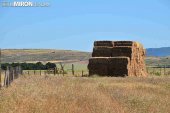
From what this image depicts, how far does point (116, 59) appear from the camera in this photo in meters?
40.9

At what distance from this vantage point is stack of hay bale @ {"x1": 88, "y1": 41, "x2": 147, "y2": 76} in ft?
133

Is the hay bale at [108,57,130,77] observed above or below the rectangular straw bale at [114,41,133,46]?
below

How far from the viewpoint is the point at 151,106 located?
14281 mm

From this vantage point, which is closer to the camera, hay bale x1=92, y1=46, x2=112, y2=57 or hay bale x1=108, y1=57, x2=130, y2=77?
hay bale x1=108, y1=57, x2=130, y2=77

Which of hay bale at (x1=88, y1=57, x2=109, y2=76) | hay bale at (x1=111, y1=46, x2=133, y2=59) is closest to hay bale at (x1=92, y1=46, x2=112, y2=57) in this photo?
hay bale at (x1=111, y1=46, x2=133, y2=59)

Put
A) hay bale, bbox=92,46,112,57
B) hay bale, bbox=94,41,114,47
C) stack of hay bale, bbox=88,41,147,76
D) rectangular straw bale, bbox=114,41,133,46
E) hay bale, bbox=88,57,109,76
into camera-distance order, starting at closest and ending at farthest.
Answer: stack of hay bale, bbox=88,41,147,76
hay bale, bbox=88,57,109,76
hay bale, bbox=92,46,112,57
rectangular straw bale, bbox=114,41,133,46
hay bale, bbox=94,41,114,47

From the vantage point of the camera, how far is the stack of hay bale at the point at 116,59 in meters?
40.7

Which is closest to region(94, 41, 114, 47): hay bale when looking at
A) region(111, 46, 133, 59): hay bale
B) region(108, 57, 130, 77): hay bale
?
region(111, 46, 133, 59): hay bale

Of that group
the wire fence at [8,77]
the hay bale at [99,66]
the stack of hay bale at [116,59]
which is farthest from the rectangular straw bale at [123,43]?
the wire fence at [8,77]

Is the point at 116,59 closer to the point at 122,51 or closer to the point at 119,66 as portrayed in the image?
the point at 119,66

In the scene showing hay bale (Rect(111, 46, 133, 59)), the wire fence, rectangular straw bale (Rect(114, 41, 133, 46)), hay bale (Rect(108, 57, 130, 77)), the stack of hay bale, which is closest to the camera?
the wire fence

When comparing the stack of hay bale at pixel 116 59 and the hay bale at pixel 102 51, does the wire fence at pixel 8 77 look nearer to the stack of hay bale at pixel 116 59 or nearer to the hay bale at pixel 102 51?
the stack of hay bale at pixel 116 59

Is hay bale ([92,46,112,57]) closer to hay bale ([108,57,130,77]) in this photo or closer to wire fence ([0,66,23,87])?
hay bale ([108,57,130,77])

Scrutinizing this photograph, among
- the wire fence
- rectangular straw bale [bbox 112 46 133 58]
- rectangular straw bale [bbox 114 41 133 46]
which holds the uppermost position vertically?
rectangular straw bale [bbox 114 41 133 46]
